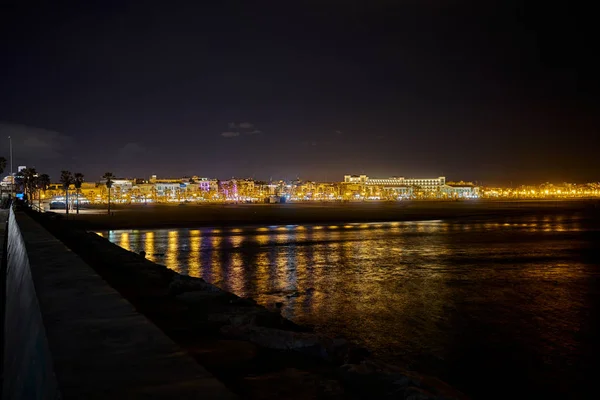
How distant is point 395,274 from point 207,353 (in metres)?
12.1

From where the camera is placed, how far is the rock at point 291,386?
14.6ft

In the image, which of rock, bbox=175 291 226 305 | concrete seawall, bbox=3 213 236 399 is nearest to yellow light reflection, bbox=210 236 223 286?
rock, bbox=175 291 226 305

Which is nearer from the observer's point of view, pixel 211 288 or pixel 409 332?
pixel 409 332

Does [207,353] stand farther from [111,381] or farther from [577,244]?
[577,244]

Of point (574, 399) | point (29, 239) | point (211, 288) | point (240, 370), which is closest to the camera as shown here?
point (240, 370)

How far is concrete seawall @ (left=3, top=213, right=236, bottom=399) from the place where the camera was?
9.51ft

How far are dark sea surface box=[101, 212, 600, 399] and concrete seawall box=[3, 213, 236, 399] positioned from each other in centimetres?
462

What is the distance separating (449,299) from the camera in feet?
41.3

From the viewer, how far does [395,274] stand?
16.8 metres

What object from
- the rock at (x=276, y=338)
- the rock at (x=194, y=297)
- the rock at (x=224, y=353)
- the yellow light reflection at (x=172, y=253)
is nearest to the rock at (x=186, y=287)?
the rock at (x=194, y=297)

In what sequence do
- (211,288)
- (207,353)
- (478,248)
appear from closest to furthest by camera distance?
(207,353), (211,288), (478,248)

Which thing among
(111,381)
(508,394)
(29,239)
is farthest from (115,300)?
(29,239)

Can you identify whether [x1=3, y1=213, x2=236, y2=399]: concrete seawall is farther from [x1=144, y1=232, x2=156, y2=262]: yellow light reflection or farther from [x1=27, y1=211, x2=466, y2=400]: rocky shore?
[x1=144, y1=232, x2=156, y2=262]: yellow light reflection

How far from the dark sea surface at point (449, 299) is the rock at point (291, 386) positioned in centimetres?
275
